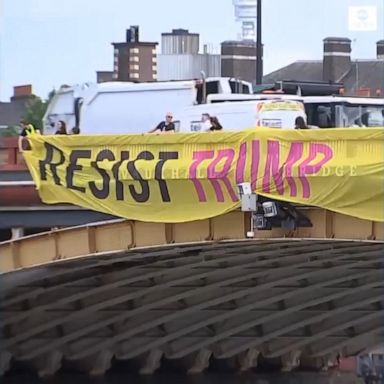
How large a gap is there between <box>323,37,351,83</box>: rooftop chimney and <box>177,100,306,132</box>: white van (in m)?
15.5

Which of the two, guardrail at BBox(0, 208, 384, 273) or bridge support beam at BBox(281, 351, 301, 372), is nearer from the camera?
guardrail at BBox(0, 208, 384, 273)

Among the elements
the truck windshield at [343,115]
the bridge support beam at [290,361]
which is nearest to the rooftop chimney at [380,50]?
the bridge support beam at [290,361]

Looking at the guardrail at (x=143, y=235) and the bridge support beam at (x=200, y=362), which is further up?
the guardrail at (x=143, y=235)

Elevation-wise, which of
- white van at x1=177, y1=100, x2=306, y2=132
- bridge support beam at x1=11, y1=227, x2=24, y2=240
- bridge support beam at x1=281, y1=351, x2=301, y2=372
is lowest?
bridge support beam at x1=281, y1=351, x2=301, y2=372

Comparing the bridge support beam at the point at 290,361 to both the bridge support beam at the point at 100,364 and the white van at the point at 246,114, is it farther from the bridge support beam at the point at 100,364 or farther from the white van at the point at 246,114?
the white van at the point at 246,114

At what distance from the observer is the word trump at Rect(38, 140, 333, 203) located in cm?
2208

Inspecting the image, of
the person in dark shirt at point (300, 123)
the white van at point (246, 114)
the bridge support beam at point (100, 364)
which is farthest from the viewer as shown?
the bridge support beam at point (100, 364)

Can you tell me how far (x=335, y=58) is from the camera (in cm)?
4372

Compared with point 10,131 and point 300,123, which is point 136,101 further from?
point 300,123

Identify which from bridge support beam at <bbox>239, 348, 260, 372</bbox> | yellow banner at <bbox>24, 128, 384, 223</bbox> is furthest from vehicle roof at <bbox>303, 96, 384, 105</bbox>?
bridge support beam at <bbox>239, 348, 260, 372</bbox>

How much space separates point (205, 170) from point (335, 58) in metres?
21.8

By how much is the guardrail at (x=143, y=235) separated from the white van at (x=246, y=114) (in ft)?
9.25

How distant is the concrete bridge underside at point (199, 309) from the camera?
31328 millimetres

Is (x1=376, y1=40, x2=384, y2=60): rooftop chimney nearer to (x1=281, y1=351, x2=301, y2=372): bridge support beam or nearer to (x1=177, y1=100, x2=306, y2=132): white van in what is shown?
(x1=281, y1=351, x2=301, y2=372): bridge support beam
